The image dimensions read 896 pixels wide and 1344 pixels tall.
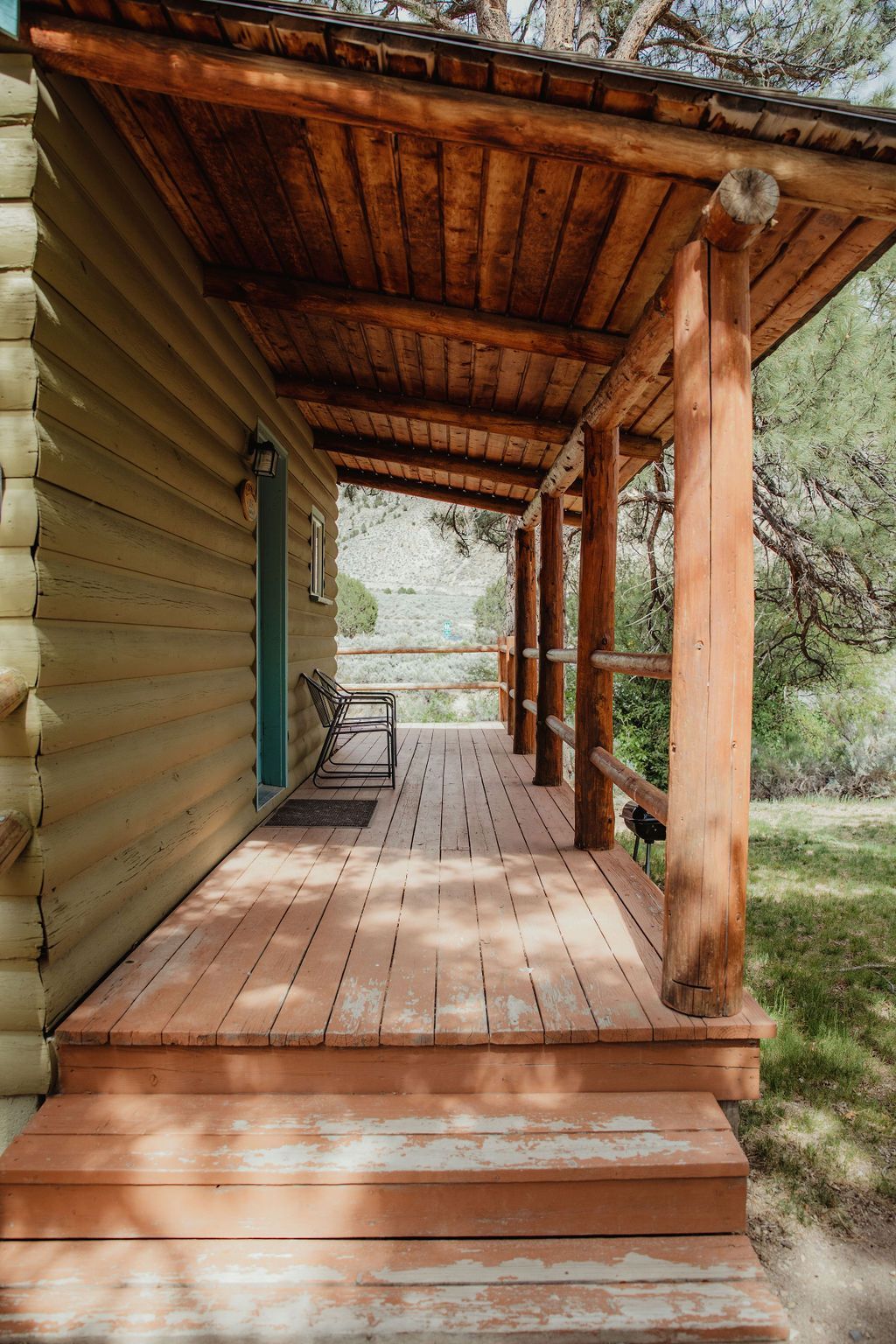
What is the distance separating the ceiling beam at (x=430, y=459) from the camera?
562 centimetres

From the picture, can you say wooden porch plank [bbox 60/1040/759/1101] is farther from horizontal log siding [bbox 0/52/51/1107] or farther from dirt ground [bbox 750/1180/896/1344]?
dirt ground [bbox 750/1180/896/1344]

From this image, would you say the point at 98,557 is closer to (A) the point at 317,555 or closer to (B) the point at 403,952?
(B) the point at 403,952

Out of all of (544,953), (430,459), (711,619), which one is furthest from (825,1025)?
(430,459)

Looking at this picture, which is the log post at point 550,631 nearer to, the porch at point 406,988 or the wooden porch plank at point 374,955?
the wooden porch plank at point 374,955

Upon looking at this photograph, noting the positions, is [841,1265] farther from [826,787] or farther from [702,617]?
[826,787]

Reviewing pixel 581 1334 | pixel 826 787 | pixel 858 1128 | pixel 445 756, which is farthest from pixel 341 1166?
pixel 826 787

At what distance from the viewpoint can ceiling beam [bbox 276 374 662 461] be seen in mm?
4449

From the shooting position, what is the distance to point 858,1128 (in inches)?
100

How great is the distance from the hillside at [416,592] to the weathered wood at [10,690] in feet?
30.0

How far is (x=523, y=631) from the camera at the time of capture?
6547mm

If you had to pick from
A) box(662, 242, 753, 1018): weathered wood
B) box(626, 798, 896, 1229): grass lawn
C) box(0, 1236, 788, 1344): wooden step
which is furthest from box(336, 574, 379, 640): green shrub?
box(0, 1236, 788, 1344): wooden step

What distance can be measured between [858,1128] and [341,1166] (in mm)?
1778

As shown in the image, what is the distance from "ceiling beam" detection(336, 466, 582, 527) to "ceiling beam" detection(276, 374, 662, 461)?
6.88ft

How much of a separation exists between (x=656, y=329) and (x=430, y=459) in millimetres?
→ 3262
